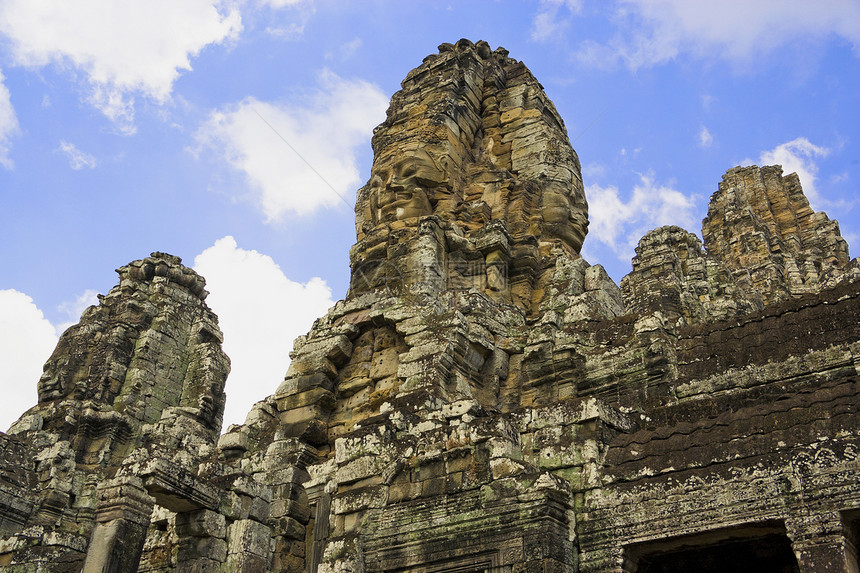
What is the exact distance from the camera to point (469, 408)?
11.9m

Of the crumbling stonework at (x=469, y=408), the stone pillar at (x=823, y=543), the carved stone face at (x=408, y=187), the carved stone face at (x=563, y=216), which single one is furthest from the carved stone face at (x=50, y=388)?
the stone pillar at (x=823, y=543)

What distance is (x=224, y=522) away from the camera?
12984 mm

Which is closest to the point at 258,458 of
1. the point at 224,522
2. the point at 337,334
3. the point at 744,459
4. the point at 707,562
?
the point at 224,522

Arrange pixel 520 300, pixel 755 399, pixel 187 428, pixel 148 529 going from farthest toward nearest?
pixel 187 428 → pixel 520 300 → pixel 148 529 → pixel 755 399

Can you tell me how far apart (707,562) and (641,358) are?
3573mm

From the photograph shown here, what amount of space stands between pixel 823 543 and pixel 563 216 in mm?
11592

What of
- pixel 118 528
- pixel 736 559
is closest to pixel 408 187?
pixel 118 528

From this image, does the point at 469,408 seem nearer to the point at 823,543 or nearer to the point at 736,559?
the point at 736,559

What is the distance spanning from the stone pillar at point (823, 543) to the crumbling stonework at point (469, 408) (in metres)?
0.02

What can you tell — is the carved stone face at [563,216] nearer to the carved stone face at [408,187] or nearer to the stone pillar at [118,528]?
the carved stone face at [408,187]

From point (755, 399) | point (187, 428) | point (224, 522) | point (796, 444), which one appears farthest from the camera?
point (187, 428)

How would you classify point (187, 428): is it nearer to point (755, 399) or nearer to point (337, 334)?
point (337, 334)

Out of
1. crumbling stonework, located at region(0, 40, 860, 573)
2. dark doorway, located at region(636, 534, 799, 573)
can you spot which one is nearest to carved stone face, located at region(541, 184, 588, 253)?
crumbling stonework, located at region(0, 40, 860, 573)

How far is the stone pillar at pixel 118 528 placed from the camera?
12.1 metres
